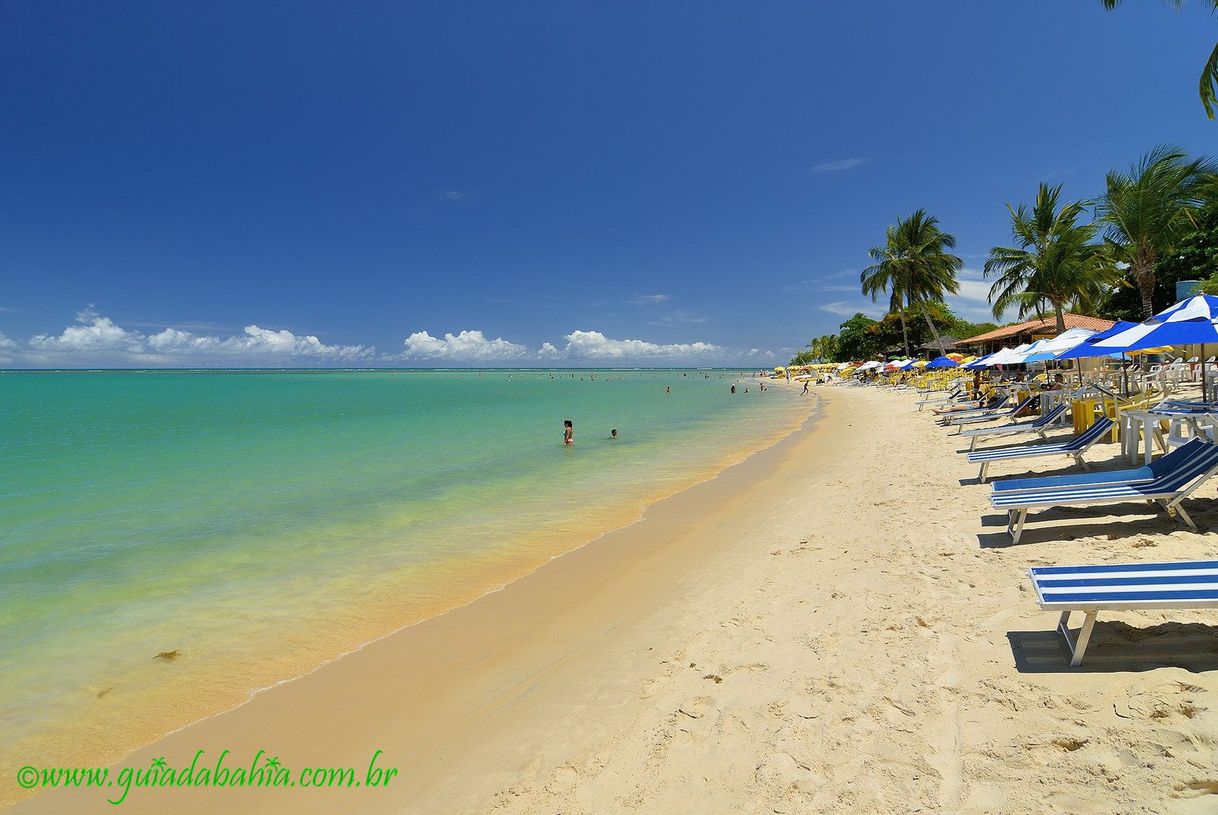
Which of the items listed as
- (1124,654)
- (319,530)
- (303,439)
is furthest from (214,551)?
(303,439)

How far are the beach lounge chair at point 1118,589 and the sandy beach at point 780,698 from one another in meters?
0.32

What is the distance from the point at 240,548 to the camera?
313 inches

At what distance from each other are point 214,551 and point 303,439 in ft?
46.6

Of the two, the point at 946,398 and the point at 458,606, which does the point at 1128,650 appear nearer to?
the point at 458,606

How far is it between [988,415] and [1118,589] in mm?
14762

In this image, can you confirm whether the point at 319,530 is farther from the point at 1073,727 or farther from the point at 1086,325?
the point at 1086,325

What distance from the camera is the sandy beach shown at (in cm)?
247

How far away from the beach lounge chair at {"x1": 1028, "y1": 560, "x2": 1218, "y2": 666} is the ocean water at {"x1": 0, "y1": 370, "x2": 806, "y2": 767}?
16.3 feet

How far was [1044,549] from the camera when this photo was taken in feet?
16.1

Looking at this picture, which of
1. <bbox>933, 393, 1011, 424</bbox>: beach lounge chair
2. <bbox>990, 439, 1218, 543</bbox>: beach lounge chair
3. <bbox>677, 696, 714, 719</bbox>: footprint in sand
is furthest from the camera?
<bbox>933, 393, 1011, 424</bbox>: beach lounge chair

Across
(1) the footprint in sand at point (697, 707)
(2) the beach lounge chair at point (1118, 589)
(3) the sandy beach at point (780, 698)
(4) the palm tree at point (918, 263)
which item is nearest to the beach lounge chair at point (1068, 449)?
(3) the sandy beach at point (780, 698)

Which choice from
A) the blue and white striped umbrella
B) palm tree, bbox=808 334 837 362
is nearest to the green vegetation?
the blue and white striped umbrella

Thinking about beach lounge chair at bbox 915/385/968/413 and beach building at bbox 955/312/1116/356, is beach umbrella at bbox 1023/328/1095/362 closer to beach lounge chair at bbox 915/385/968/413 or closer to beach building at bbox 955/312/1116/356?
beach lounge chair at bbox 915/385/968/413

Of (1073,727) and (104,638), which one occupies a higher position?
(1073,727)
